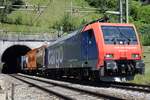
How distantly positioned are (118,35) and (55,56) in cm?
1296

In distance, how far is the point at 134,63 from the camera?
23.4m

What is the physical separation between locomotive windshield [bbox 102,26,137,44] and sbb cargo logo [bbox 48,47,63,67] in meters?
9.54

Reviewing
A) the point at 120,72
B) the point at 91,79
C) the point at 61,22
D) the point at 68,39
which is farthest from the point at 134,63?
the point at 61,22

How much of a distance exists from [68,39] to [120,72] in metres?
7.50

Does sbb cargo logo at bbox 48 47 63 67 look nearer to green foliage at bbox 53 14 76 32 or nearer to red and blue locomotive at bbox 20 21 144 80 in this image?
red and blue locomotive at bbox 20 21 144 80

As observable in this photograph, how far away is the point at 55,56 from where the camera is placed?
36.3 meters

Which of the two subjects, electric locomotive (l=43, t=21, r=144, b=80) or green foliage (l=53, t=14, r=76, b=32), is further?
green foliage (l=53, t=14, r=76, b=32)

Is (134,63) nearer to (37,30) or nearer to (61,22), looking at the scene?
(61,22)

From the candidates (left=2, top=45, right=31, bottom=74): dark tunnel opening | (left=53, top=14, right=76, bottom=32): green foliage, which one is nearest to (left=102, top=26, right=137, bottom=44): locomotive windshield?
(left=53, top=14, right=76, bottom=32): green foliage

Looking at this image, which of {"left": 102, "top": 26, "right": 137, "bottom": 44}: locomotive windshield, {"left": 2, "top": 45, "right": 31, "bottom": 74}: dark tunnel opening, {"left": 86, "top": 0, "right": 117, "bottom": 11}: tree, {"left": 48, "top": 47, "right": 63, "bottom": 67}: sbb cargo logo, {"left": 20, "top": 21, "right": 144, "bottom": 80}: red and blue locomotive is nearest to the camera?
{"left": 20, "top": 21, "right": 144, "bottom": 80}: red and blue locomotive

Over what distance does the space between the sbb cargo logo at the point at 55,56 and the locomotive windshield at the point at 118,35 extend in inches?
376

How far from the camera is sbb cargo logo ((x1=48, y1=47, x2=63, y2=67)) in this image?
1328 inches

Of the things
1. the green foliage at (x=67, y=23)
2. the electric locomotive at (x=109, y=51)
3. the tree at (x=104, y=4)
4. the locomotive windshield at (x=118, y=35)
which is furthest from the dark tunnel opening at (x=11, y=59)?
the locomotive windshield at (x=118, y=35)

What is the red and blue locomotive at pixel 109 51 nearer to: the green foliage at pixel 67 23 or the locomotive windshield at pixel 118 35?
the locomotive windshield at pixel 118 35
